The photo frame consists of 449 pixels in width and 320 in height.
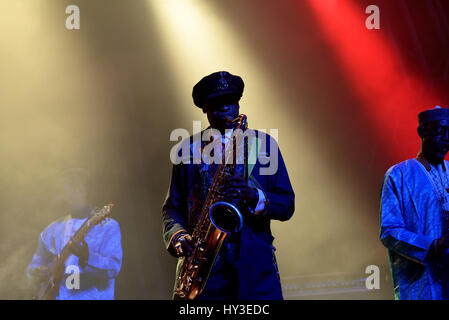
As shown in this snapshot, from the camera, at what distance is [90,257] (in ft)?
15.9

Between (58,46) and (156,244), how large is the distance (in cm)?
243

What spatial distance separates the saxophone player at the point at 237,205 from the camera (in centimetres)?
237

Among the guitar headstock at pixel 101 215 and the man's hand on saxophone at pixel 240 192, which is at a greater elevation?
the man's hand on saxophone at pixel 240 192

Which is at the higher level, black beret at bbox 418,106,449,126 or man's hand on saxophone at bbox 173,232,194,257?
A: black beret at bbox 418,106,449,126

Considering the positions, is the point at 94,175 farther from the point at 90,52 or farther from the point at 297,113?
the point at 297,113

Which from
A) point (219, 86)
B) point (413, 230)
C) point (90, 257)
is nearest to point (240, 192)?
point (219, 86)

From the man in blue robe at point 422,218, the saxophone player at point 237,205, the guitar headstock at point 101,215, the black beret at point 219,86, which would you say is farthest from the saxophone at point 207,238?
the guitar headstock at point 101,215

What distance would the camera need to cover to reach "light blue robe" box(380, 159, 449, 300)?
297 cm

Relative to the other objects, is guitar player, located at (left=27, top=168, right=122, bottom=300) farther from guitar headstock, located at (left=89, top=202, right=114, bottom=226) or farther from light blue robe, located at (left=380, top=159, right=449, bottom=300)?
light blue robe, located at (left=380, top=159, right=449, bottom=300)

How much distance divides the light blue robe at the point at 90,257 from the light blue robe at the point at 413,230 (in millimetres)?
2852

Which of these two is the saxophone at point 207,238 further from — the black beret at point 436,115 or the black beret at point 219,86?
the black beret at point 436,115

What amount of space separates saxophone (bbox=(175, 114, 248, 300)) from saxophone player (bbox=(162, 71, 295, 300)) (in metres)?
0.03

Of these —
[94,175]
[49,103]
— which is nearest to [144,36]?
[49,103]

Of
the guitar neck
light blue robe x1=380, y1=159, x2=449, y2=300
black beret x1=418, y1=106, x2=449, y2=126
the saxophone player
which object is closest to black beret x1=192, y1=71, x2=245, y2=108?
the saxophone player
